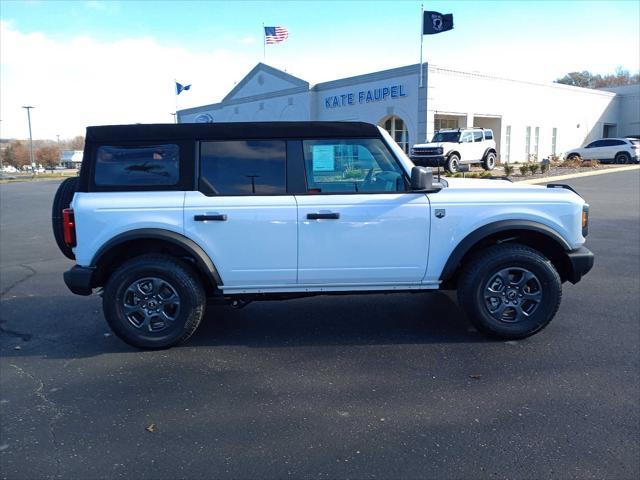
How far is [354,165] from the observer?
446cm

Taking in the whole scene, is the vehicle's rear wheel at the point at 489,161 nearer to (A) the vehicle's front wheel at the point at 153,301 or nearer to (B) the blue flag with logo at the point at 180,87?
(B) the blue flag with logo at the point at 180,87

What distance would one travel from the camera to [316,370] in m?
4.03

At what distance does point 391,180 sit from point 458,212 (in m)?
0.63

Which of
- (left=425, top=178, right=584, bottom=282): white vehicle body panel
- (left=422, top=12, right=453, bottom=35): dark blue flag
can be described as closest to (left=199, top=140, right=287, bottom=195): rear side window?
(left=425, top=178, right=584, bottom=282): white vehicle body panel

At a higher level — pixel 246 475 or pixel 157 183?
pixel 157 183

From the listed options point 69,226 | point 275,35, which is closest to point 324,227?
point 69,226

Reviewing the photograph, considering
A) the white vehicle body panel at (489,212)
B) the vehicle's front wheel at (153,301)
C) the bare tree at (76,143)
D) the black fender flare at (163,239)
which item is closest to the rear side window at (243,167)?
the black fender flare at (163,239)

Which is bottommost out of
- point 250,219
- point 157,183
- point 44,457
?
point 44,457

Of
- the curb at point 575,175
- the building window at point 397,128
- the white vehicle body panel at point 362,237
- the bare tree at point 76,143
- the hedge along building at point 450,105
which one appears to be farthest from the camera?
the bare tree at point 76,143

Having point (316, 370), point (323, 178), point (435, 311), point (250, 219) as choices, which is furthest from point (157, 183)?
point (435, 311)

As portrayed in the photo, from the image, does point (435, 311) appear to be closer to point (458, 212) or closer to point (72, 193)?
point (458, 212)

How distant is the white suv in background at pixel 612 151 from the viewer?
3061 cm

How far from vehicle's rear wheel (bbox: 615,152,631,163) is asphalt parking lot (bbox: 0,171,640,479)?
2985 centimetres

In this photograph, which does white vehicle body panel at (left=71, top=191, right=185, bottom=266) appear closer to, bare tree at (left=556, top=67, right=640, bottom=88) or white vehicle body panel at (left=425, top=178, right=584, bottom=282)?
white vehicle body panel at (left=425, top=178, right=584, bottom=282)
